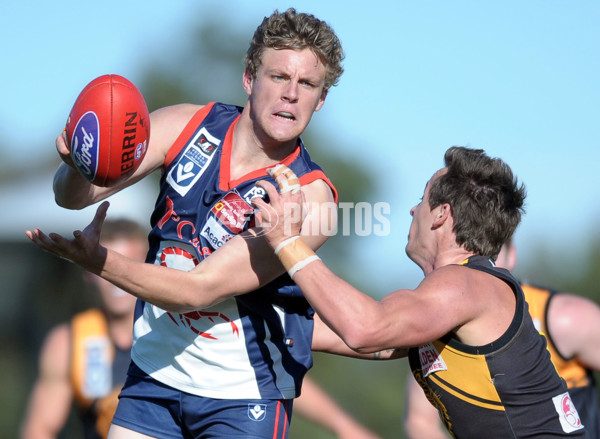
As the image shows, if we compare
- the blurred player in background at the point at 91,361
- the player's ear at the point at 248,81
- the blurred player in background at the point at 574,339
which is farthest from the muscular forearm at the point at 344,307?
the blurred player in background at the point at 91,361

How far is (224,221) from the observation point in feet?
12.0

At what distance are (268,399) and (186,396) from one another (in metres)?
0.40

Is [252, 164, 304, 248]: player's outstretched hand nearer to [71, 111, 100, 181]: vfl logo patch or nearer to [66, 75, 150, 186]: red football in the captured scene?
[66, 75, 150, 186]: red football

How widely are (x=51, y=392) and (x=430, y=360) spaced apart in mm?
3973

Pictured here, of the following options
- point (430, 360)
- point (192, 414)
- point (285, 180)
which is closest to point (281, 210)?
point (285, 180)

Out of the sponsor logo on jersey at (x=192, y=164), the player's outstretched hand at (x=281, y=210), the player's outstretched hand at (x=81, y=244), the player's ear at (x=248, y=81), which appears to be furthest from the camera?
the player's ear at (x=248, y=81)

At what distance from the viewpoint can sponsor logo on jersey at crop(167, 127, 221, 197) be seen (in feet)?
12.3

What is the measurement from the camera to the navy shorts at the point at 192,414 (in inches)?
145

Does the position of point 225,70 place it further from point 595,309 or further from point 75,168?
point 75,168

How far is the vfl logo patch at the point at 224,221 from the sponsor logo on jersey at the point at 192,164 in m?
0.20

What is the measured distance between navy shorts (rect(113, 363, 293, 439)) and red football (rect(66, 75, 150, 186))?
109 cm

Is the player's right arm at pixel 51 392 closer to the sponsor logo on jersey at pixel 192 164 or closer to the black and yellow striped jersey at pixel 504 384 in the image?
the sponsor logo on jersey at pixel 192 164

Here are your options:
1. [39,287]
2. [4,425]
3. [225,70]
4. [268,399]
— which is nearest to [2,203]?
[39,287]

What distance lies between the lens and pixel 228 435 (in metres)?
3.64
